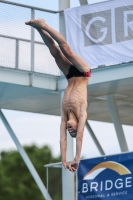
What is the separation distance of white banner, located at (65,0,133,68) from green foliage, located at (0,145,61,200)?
161ft

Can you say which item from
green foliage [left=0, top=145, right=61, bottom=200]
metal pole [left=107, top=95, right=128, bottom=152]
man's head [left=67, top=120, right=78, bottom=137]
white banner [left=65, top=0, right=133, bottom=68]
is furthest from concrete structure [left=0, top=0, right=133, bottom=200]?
green foliage [left=0, top=145, right=61, bottom=200]

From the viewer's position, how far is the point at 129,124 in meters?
26.3

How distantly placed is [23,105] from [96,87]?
3.63m

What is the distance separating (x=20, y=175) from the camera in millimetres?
69812

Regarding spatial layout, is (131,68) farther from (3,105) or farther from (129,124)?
(129,124)

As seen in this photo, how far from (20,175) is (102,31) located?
52354mm

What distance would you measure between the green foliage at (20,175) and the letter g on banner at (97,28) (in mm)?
49109

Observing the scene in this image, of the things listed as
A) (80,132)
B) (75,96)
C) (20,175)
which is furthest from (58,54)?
(20,175)

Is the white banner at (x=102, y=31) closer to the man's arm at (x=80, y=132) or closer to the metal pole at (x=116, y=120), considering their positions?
the metal pole at (x=116, y=120)

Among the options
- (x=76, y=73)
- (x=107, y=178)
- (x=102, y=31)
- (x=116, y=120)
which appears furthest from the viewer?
(x=116, y=120)

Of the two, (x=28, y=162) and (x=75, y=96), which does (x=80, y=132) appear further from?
(x=28, y=162)

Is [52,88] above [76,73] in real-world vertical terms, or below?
above

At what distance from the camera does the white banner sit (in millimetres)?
18141

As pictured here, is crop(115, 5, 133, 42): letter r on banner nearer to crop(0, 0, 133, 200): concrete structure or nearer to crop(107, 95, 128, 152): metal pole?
crop(0, 0, 133, 200): concrete structure
